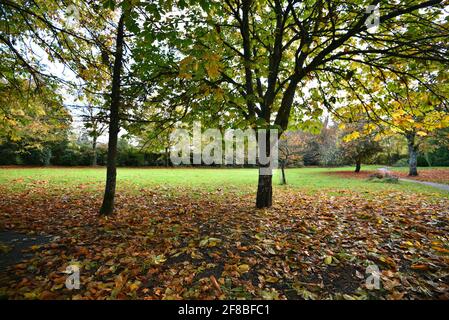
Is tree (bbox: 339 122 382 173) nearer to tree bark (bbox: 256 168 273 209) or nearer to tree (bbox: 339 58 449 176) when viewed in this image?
tree (bbox: 339 58 449 176)

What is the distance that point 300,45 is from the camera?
5691 millimetres

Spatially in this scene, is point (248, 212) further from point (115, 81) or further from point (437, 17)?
point (437, 17)

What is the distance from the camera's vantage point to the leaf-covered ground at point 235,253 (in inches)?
119

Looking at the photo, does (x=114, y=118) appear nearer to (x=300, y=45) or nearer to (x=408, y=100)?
(x=300, y=45)

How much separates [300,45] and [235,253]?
17.1 feet

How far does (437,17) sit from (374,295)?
20.0 ft

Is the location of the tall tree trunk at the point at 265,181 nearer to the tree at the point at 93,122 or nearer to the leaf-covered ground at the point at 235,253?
the leaf-covered ground at the point at 235,253

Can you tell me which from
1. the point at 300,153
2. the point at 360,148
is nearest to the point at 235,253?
the point at 360,148

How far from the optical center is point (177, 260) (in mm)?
3803

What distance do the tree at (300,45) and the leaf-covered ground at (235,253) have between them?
2333 mm

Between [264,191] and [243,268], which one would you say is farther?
[264,191]

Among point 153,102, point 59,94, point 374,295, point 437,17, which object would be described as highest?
point 437,17

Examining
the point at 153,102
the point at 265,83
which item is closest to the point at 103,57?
the point at 153,102

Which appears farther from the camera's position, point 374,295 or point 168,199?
point 168,199
